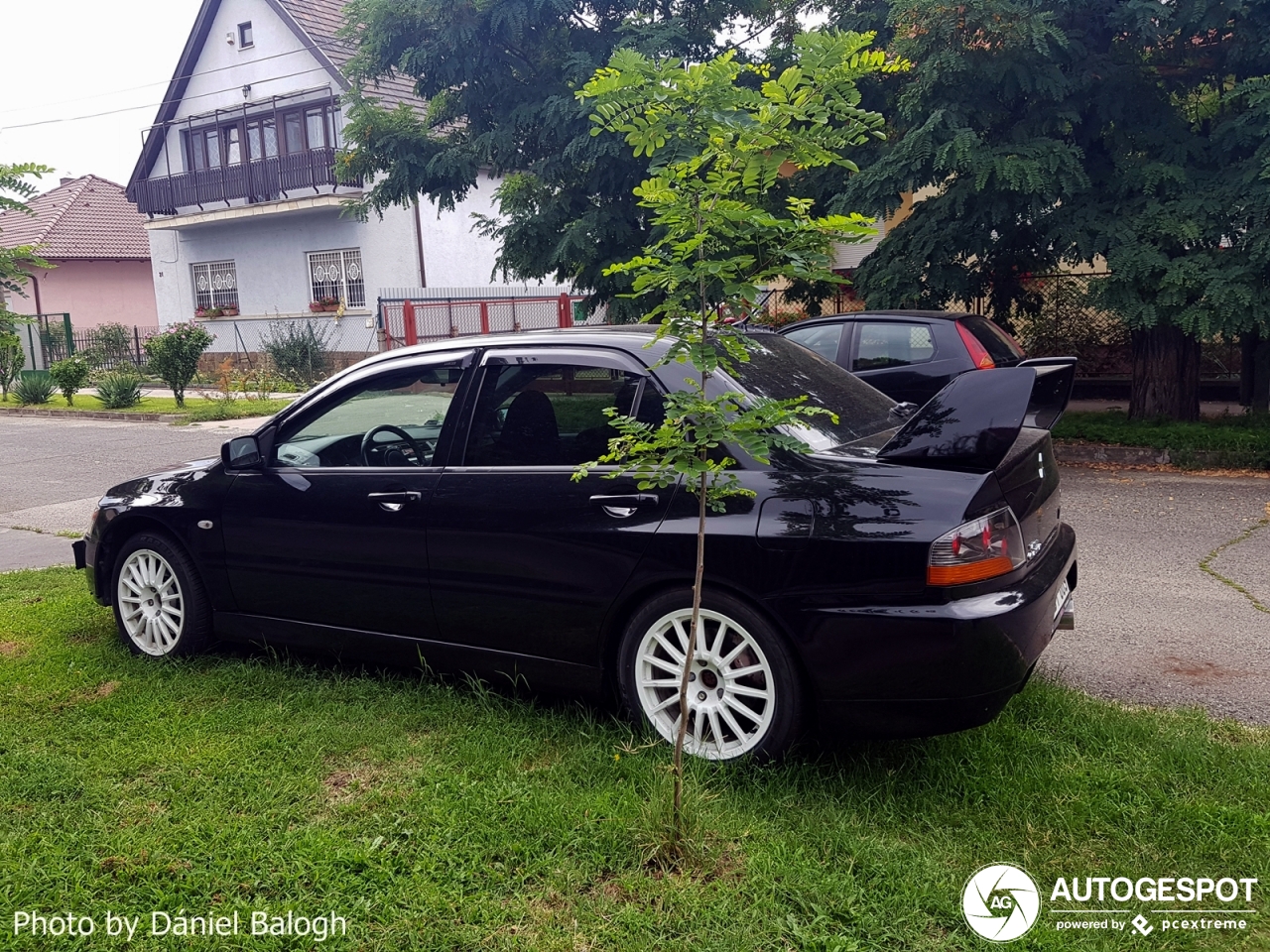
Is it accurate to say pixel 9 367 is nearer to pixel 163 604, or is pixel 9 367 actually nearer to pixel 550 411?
pixel 163 604

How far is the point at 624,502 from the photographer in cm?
398

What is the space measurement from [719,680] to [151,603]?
3078mm

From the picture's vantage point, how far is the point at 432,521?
4426 mm

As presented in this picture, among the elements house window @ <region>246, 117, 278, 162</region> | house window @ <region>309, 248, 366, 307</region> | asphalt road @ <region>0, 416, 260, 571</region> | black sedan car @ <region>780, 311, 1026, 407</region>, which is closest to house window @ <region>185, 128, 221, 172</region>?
house window @ <region>246, 117, 278, 162</region>

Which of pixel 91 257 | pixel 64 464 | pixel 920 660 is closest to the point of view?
pixel 920 660

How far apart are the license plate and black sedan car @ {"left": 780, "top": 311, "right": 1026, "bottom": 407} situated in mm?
5194

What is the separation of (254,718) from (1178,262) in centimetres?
943

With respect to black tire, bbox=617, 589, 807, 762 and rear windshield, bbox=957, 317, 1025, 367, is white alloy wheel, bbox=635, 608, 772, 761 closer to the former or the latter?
black tire, bbox=617, 589, 807, 762

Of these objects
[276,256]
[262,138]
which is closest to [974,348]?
[276,256]

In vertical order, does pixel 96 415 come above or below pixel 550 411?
below

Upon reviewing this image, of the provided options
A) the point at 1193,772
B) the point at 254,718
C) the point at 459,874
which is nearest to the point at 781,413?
the point at 459,874

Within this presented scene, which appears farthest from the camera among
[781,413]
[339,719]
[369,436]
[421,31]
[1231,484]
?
[421,31]

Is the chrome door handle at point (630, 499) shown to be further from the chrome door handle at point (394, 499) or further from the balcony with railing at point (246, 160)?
the balcony with railing at point (246, 160)

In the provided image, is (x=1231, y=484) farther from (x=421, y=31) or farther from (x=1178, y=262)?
(x=421, y=31)
